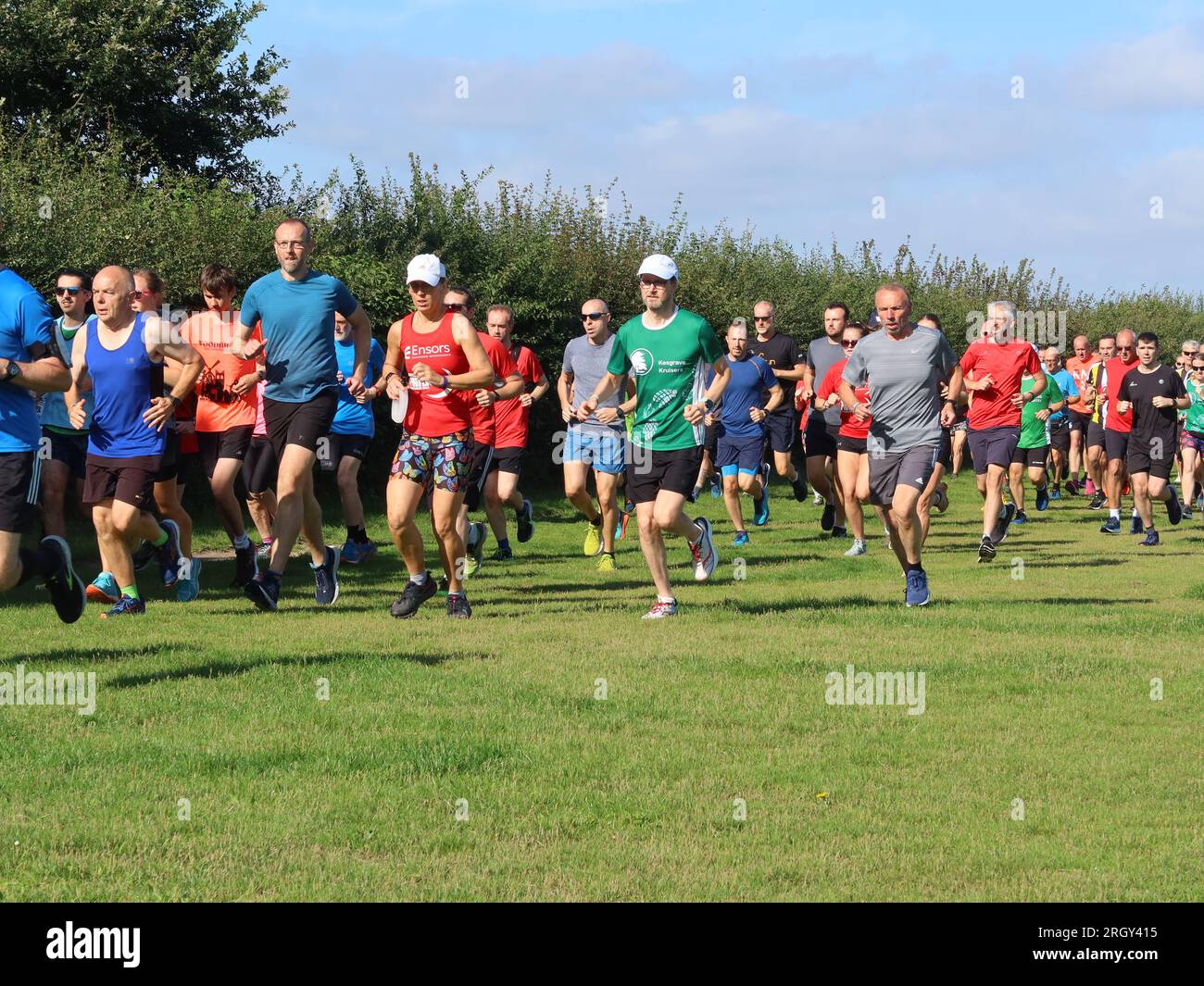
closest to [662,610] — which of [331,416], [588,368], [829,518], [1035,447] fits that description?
[331,416]

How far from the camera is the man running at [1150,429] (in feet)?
59.7

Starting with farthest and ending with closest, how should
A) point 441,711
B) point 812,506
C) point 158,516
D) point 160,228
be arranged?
1. point 812,506
2. point 160,228
3. point 158,516
4. point 441,711

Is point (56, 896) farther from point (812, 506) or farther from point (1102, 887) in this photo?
point (812, 506)

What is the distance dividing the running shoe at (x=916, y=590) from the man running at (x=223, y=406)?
16.0ft

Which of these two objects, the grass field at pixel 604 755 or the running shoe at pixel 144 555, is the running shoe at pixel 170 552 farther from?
the running shoe at pixel 144 555

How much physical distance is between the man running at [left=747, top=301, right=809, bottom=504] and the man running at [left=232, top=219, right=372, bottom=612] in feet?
26.7

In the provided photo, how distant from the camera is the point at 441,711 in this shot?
7.47m

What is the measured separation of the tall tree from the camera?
27.6m

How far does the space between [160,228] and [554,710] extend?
1183cm

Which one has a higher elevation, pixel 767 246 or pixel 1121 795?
pixel 767 246

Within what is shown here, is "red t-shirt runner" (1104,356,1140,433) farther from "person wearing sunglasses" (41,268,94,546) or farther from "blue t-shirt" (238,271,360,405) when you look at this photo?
"person wearing sunglasses" (41,268,94,546)

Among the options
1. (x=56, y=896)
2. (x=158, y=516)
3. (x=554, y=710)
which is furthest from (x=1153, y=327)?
(x=56, y=896)

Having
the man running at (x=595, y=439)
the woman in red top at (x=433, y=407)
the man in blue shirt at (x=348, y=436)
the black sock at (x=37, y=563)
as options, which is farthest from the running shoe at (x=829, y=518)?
the black sock at (x=37, y=563)

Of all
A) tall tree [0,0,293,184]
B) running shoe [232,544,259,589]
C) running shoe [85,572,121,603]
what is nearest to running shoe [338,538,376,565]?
running shoe [232,544,259,589]
